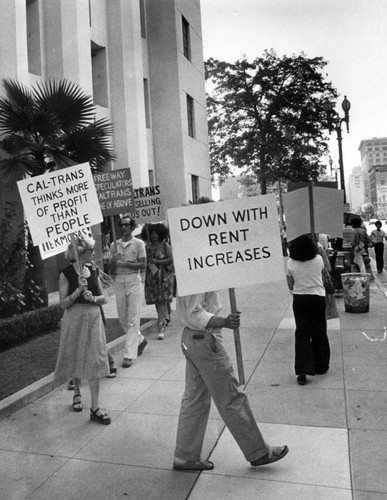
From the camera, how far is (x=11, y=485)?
11.6ft

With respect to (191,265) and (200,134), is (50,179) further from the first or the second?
(200,134)

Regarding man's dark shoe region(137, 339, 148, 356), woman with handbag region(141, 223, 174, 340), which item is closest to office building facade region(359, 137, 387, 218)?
woman with handbag region(141, 223, 174, 340)

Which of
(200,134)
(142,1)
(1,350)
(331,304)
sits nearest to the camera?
(331,304)

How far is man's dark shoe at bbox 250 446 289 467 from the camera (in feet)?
11.8

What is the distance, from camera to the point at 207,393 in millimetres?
3689

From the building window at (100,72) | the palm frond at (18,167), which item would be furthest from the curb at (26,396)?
the building window at (100,72)

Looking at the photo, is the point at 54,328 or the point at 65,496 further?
the point at 54,328

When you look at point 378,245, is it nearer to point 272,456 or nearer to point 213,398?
point 272,456

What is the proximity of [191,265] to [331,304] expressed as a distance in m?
4.11

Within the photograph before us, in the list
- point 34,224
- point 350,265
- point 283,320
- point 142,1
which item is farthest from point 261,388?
point 142,1

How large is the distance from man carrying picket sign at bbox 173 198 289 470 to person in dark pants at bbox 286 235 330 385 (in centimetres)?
210

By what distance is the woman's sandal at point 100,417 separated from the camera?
4.59 metres

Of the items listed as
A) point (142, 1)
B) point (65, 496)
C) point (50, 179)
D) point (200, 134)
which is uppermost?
point (142, 1)

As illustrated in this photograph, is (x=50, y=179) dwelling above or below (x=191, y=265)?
above
